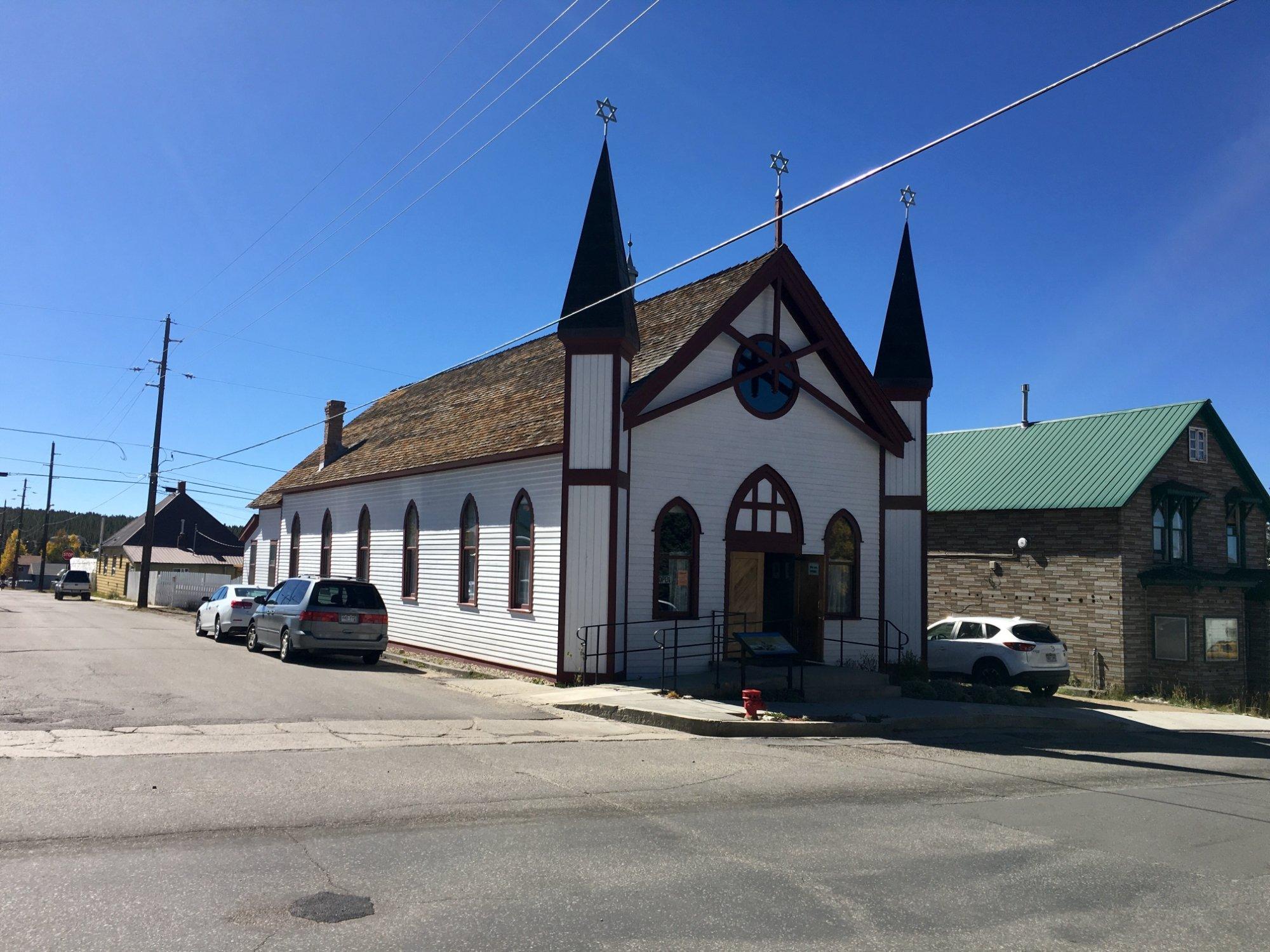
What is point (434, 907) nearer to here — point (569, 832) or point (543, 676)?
point (569, 832)

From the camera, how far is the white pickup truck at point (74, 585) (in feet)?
192

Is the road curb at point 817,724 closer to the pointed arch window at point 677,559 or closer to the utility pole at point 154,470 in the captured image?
the pointed arch window at point 677,559

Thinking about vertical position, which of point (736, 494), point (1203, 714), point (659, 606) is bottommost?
point (1203, 714)

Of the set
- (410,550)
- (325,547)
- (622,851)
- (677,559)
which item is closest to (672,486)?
(677,559)

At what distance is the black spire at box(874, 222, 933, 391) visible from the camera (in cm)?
2223

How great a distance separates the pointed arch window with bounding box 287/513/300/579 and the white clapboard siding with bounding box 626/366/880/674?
57.0ft

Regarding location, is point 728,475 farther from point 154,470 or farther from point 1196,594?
point 154,470

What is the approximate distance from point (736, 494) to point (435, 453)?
312 inches

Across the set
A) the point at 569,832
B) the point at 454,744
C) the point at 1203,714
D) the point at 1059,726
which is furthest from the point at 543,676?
the point at 1203,714

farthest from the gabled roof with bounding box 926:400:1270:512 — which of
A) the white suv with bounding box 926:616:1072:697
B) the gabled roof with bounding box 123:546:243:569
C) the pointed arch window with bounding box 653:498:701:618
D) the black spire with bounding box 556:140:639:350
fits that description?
the gabled roof with bounding box 123:546:243:569

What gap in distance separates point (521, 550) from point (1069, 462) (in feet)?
60.1

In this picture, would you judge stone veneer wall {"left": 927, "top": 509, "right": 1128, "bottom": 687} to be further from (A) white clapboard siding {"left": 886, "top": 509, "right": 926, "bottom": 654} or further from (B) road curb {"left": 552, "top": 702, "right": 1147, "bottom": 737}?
(B) road curb {"left": 552, "top": 702, "right": 1147, "bottom": 737}

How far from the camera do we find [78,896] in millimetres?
5590

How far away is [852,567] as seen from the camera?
70.0ft
